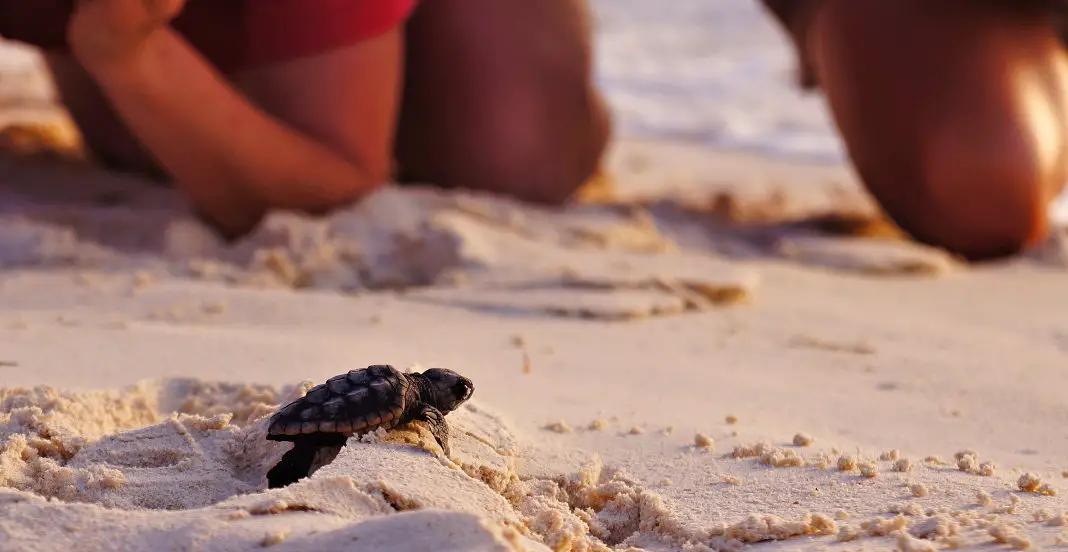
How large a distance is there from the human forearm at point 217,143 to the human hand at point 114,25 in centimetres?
2

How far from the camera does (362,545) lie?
29.1 inches

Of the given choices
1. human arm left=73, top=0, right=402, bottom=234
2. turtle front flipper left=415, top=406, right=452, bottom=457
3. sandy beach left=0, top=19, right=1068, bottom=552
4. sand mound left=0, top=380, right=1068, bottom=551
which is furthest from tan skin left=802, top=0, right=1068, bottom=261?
turtle front flipper left=415, top=406, right=452, bottom=457

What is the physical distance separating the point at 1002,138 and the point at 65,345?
6.06 ft

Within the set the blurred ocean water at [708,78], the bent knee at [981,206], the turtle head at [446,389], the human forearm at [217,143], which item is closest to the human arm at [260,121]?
the human forearm at [217,143]

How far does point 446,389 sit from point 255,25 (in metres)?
1.26

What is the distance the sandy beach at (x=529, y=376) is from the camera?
866 mm

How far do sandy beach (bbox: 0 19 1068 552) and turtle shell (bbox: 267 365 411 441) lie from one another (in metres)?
0.03

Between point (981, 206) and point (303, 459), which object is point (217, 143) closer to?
point (303, 459)

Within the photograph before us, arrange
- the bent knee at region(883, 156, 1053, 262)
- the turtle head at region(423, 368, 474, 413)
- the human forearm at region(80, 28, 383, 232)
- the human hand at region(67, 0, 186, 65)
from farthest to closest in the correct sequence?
the bent knee at region(883, 156, 1053, 262) → the human forearm at region(80, 28, 383, 232) → the human hand at region(67, 0, 186, 65) → the turtle head at region(423, 368, 474, 413)

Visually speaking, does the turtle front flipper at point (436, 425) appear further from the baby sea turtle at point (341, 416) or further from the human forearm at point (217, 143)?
the human forearm at point (217, 143)

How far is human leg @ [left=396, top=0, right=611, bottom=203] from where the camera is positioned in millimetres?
2404

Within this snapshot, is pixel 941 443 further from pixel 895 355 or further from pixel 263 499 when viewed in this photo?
pixel 263 499

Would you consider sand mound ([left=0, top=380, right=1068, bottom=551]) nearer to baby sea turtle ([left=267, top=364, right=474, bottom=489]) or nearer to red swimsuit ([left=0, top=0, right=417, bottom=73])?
baby sea turtle ([left=267, top=364, right=474, bottom=489])

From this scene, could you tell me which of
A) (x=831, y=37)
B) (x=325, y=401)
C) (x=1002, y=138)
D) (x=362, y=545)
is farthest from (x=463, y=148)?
(x=362, y=545)
